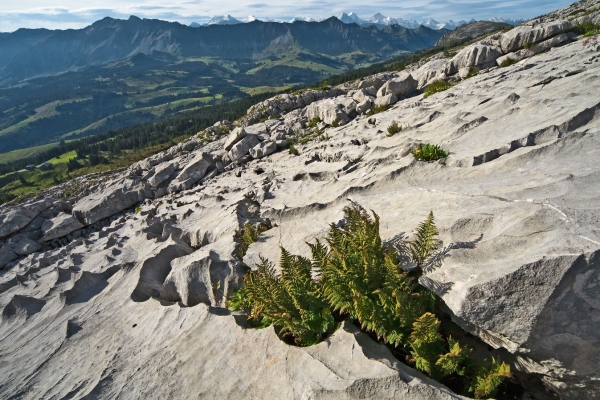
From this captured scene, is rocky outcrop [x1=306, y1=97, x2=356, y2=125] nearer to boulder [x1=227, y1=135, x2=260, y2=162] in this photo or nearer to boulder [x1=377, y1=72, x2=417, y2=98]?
boulder [x1=377, y1=72, x2=417, y2=98]

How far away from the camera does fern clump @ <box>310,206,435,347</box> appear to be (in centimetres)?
632

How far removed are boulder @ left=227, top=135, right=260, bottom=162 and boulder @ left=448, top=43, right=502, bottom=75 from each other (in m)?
26.0

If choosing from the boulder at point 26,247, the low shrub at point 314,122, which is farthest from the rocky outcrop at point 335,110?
the boulder at point 26,247

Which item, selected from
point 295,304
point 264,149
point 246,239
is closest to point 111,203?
point 264,149

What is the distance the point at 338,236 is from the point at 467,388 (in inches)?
159

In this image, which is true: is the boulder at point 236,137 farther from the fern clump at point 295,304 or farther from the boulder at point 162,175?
the fern clump at point 295,304

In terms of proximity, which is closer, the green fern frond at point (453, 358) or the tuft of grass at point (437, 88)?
the green fern frond at point (453, 358)

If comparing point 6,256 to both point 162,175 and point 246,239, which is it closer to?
point 162,175

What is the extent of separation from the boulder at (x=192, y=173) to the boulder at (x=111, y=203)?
5.65 m

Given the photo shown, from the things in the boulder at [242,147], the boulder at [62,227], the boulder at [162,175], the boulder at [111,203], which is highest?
the boulder at [242,147]

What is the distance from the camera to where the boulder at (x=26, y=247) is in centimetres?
3964

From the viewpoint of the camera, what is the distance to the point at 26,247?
40.0m

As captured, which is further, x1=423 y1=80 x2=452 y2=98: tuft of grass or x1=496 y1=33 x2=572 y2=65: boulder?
x1=496 y1=33 x2=572 y2=65: boulder

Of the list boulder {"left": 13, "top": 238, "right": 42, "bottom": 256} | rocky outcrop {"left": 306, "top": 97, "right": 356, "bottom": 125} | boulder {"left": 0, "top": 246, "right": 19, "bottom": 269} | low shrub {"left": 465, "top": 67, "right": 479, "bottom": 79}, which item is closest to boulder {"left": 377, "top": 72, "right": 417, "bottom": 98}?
rocky outcrop {"left": 306, "top": 97, "right": 356, "bottom": 125}
